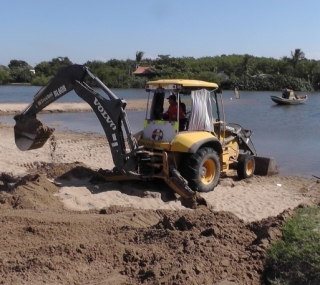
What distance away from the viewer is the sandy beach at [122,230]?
536 cm

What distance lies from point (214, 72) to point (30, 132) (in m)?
84.0

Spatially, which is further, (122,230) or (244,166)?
(244,166)

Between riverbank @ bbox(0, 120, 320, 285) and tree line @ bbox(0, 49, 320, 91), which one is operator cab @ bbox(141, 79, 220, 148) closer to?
riverbank @ bbox(0, 120, 320, 285)

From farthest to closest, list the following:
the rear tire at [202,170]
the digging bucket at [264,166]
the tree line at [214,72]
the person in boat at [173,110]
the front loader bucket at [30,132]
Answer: the tree line at [214,72] < the digging bucket at [264,166] < the front loader bucket at [30,132] < the person in boat at [173,110] < the rear tire at [202,170]

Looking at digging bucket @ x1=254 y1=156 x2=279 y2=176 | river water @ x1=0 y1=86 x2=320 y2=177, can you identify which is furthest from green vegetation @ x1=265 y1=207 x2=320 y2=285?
river water @ x1=0 y1=86 x2=320 y2=177

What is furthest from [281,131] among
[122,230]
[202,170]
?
[122,230]

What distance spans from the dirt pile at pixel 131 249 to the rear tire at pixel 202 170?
8.14 feet

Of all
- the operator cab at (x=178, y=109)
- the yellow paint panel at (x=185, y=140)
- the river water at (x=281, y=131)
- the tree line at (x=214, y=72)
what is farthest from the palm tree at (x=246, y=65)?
the yellow paint panel at (x=185, y=140)

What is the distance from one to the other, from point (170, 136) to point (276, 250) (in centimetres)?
485

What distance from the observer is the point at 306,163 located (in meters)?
16.0

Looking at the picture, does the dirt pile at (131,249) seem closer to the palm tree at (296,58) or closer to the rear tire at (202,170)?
the rear tire at (202,170)

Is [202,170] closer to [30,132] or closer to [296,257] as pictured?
[30,132]

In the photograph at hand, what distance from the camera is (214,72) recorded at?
304ft

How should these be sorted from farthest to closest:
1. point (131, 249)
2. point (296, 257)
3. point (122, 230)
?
1. point (122, 230)
2. point (131, 249)
3. point (296, 257)
